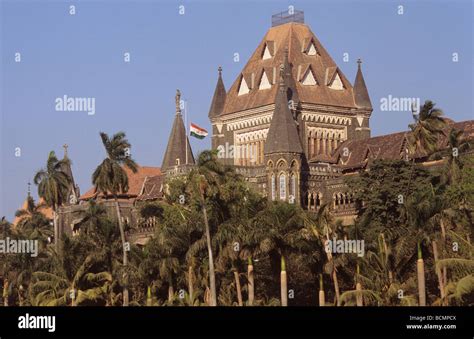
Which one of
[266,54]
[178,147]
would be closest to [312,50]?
[266,54]

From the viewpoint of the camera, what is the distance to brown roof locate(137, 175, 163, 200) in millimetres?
145975

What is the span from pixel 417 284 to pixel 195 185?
616 inches

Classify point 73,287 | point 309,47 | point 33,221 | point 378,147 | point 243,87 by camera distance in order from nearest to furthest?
point 73,287, point 378,147, point 309,47, point 243,87, point 33,221

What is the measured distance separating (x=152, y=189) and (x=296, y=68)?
861 inches

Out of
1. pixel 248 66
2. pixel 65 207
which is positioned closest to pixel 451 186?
pixel 248 66

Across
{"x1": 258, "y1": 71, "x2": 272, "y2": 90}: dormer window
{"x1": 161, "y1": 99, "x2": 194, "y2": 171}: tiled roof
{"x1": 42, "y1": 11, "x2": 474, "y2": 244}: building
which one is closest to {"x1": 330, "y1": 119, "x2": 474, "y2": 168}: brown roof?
A: {"x1": 42, "y1": 11, "x2": 474, "y2": 244}: building

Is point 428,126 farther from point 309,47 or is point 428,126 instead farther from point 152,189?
point 152,189

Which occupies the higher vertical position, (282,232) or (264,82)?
(264,82)

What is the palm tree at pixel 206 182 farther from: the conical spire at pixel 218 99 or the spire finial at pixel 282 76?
the conical spire at pixel 218 99

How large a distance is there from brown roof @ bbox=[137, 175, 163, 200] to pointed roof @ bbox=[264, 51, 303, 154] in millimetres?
20411

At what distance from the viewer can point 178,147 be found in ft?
463
